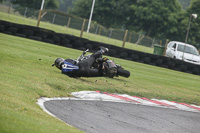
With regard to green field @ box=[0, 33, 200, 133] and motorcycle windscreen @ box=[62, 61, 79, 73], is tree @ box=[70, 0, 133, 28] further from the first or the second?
motorcycle windscreen @ box=[62, 61, 79, 73]

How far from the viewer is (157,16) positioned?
266 feet

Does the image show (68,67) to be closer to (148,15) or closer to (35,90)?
(35,90)

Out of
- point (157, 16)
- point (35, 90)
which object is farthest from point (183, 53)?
point (157, 16)

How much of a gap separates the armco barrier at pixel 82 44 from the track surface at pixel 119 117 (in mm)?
13747

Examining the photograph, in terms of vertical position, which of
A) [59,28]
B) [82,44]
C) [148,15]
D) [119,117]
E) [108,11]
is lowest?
[119,117]

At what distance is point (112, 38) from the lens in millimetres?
37875

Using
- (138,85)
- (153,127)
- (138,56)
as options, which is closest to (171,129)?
(153,127)

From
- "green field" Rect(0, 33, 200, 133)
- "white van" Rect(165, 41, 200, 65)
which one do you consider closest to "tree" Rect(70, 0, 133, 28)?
"white van" Rect(165, 41, 200, 65)

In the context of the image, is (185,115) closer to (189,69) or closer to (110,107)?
(110,107)

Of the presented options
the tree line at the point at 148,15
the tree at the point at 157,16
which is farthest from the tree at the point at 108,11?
the tree at the point at 157,16

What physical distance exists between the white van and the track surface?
18661 mm

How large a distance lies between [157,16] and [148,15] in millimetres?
1917

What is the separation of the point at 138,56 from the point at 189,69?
3.33 meters

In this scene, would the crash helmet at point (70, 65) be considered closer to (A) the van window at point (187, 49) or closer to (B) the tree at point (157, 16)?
(A) the van window at point (187, 49)
